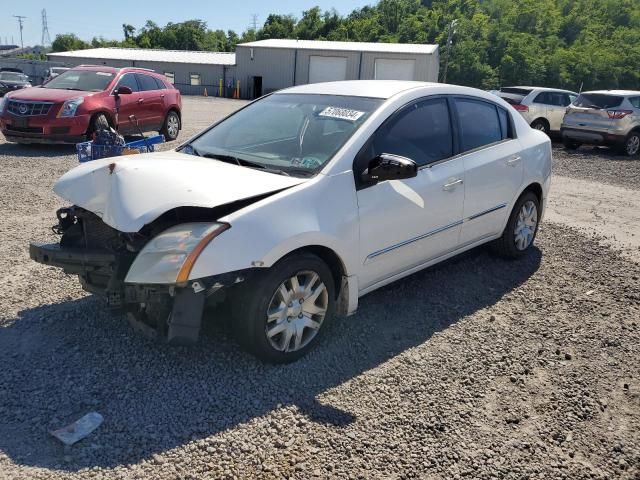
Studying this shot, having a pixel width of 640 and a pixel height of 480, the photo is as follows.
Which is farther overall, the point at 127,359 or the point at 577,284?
the point at 577,284

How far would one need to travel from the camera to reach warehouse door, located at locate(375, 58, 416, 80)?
42594 mm

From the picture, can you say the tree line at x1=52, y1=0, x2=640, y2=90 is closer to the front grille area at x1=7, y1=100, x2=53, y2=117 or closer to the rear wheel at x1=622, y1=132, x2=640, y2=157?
the rear wheel at x1=622, y1=132, x2=640, y2=157

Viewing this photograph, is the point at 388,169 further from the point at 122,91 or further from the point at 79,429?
the point at 122,91

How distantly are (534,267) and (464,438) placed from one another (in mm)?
3193

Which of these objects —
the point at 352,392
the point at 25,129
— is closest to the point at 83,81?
the point at 25,129

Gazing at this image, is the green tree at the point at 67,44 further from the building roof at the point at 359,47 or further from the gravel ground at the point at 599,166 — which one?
the gravel ground at the point at 599,166

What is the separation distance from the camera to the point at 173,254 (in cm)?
322

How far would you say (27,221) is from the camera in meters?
6.47

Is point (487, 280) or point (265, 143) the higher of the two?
point (265, 143)

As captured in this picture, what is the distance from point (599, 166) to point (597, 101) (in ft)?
9.88

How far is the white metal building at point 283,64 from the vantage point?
141ft

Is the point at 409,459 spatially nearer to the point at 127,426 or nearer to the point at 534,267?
the point at 127,426

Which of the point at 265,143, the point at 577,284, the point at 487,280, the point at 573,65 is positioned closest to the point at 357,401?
the point at 265,143

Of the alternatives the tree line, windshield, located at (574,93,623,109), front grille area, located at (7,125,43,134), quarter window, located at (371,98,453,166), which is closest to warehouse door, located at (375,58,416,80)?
the tree line
